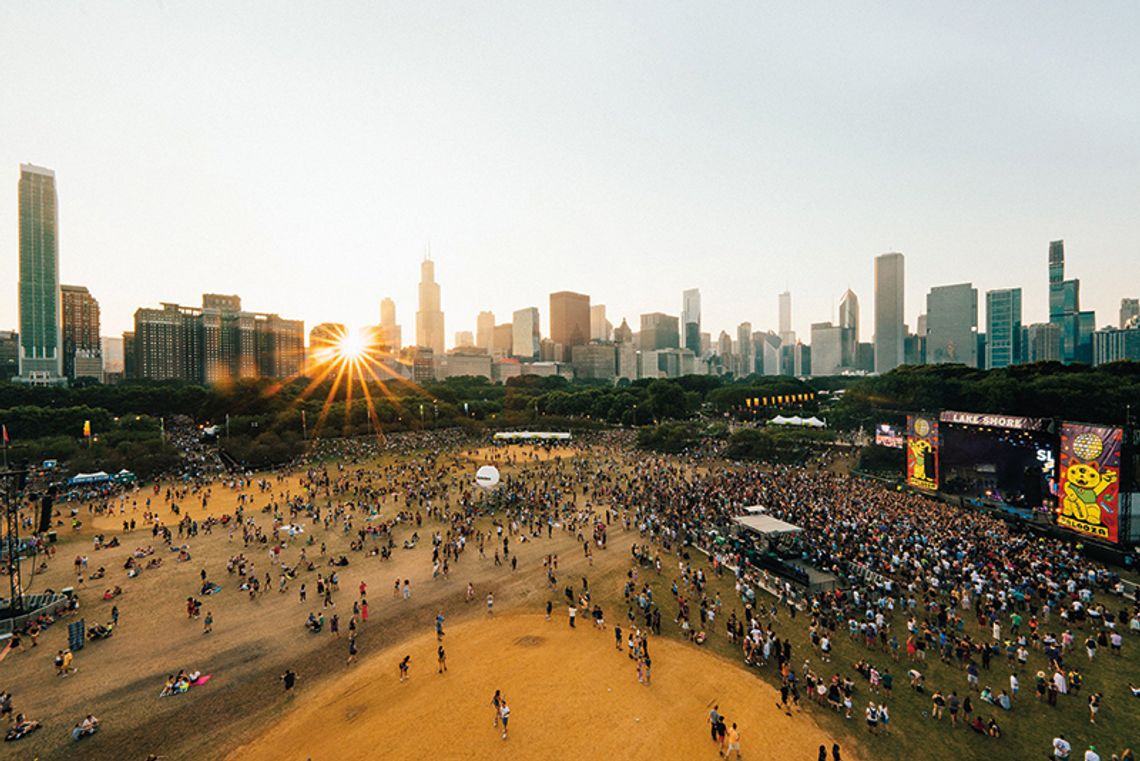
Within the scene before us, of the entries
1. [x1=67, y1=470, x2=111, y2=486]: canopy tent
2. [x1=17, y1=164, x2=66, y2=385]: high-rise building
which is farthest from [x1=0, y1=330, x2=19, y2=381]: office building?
[x1=67, y1=470, x2=111, y2=486]: canopy tent

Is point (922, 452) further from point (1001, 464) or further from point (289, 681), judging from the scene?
point (289, 681)

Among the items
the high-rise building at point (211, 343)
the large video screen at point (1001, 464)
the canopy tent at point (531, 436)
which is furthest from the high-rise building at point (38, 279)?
the large video screen at point (1001, 464)

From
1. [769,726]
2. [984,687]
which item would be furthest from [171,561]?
[984,687]

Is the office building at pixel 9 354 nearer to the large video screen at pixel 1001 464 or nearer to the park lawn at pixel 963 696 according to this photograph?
the park lawn at pixel 963 696

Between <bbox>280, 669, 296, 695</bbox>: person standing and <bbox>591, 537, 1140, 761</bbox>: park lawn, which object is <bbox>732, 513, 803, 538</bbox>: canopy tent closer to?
<bbox>591, 537, 1140, 761</bbox>: park lawn

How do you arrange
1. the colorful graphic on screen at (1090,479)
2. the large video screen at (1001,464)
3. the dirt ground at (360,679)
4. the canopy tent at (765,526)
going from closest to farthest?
1. the dirt ground at (360,679)
2. the colorful graphic on screen at (1090,479)
3. the canopy tent at (765,526)
4. the large video screen at (1001,464)

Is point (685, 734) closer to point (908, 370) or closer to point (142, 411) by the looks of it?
point (908, 370)
